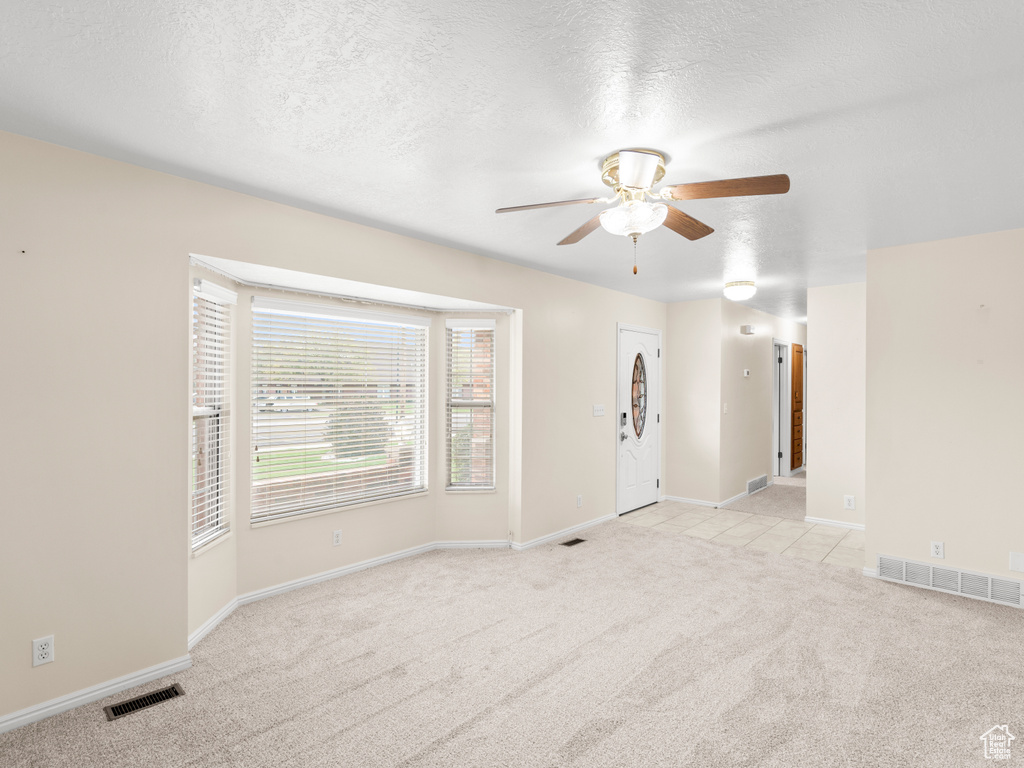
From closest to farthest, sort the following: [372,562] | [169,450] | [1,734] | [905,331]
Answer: [1,734] → [169,450] → [905,331] → [372,562]

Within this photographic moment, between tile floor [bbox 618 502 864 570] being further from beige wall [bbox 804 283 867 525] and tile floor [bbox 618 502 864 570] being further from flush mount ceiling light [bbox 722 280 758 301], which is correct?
flush mount ceiling light [bbox 722 280 758 301]

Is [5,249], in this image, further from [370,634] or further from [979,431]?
[979,431]

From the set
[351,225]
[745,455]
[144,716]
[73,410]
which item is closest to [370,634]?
[144,716]

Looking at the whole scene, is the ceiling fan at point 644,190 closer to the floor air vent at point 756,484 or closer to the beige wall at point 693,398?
the beige wall at point 693,398

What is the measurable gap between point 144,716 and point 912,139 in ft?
13.3

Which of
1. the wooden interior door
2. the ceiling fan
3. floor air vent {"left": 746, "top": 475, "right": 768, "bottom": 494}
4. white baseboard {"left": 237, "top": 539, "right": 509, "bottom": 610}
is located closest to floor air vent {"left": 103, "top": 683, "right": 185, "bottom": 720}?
white baseboard {"left": 237, "top": 539, "right": 509, "bottom": 610}

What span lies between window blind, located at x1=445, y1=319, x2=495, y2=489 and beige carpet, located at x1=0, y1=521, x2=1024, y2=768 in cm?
103

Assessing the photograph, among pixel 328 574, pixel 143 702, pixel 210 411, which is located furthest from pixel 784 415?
pixel 143 702

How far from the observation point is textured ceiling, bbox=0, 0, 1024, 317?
4.72ft

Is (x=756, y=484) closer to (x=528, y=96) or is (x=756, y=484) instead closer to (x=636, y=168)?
(x=636, y=168)

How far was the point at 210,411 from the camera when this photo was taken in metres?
3.02

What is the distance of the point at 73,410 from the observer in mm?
2252

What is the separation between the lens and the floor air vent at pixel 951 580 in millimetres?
3344

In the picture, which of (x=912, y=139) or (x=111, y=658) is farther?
(x=111, y=658)
